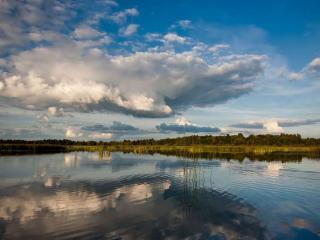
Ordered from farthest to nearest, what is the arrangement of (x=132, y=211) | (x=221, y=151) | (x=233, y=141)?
(x=233, y=141), (x=221, y=151), (x=132, y=211)

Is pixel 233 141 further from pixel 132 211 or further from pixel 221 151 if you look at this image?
pixel 132 211

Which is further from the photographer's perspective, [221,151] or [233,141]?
[233,141]

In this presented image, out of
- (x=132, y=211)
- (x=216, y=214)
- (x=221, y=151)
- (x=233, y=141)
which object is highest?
(x=233, y=141)

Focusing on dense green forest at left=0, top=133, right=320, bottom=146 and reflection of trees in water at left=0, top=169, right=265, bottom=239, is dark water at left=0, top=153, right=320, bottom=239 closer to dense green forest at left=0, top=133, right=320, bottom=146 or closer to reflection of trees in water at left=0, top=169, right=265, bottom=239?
reflection of trees in water at left=0, top=169, right=265, bottom=239

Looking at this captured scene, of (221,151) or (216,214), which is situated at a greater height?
(221,151)

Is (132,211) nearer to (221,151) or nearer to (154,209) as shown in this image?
(154,209)

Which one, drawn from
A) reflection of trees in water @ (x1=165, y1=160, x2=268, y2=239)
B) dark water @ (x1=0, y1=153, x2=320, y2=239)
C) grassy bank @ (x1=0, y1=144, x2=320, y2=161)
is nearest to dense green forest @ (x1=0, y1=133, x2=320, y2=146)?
grassy bank @ (x1=0, y1=144, x2=320, y2=161)

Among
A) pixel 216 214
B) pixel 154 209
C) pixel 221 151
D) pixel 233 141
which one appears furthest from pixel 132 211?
pixel 233 141

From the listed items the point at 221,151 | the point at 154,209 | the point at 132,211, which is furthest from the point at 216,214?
the point at 221,151

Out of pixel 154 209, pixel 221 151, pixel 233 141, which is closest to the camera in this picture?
pixel 154 209

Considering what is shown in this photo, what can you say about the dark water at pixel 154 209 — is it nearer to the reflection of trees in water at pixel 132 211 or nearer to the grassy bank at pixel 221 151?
the reflection of trees in water at pixel 132 211

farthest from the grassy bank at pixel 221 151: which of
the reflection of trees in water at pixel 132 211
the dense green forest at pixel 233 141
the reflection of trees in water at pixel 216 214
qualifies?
the reflection of trees in water at pixel 132 211

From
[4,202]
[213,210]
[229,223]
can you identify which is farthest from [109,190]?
[229,223]

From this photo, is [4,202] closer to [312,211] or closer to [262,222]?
[262,222]
